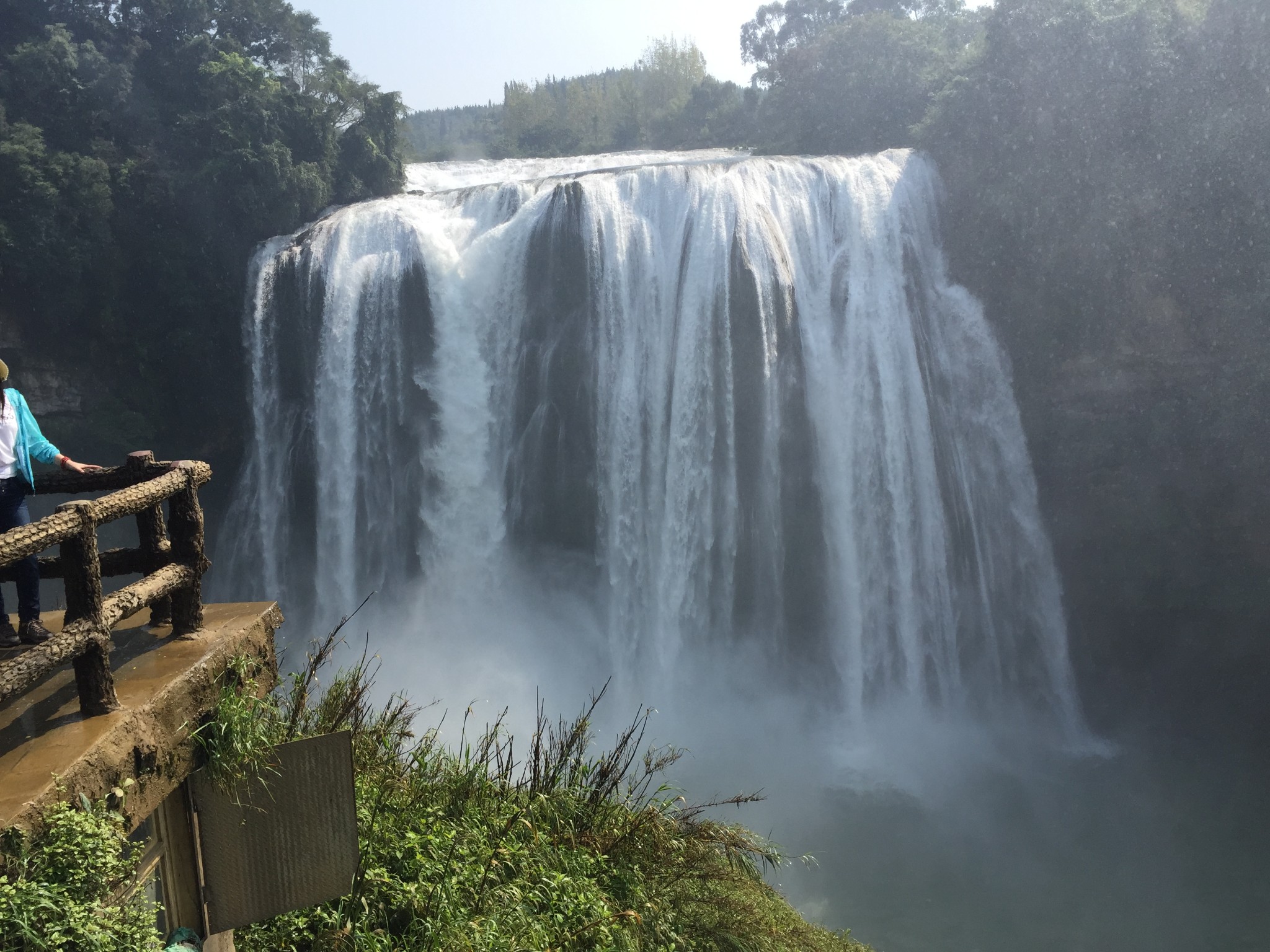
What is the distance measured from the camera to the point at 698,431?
46.5 ft

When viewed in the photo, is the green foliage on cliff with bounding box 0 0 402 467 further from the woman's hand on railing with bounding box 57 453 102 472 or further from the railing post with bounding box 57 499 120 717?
the railing post with bounding box 57 499 120 717

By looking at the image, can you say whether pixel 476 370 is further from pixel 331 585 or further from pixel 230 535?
pixel 230 535

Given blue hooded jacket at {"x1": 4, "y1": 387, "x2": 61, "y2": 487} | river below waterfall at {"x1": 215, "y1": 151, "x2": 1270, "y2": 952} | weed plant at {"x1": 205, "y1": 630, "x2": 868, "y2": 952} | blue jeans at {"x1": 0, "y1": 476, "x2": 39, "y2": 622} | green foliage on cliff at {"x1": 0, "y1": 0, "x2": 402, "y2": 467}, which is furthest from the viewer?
green foliage on cliff at {"x1": 0, "y1": 0, "x2": 402, "y2": 467}

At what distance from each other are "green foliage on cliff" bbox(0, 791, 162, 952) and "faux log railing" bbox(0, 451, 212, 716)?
0.47 m

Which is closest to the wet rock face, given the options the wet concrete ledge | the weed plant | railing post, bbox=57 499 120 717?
the weed plant

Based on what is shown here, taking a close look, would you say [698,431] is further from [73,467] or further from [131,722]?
[131,722]

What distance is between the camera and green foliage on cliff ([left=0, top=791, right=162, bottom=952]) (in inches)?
105

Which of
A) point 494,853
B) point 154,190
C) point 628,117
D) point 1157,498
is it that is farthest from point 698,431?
point 628,117

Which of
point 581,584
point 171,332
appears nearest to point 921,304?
point 581,584

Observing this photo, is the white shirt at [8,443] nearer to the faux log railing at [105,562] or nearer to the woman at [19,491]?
the woman at [19,491]

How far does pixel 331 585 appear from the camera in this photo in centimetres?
1590

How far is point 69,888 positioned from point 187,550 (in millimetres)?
1582

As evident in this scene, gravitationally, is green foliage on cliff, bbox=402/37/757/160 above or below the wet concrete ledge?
above

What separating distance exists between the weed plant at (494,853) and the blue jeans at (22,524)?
0.93m
